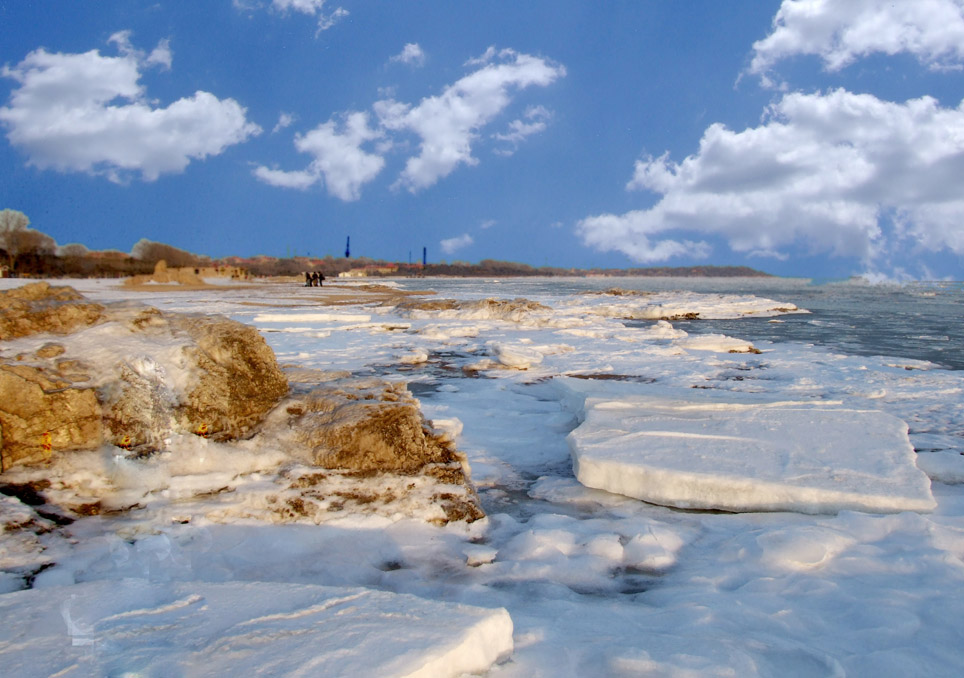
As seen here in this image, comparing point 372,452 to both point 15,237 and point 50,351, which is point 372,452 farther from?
Result: point 15,237

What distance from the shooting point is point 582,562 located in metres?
2.70

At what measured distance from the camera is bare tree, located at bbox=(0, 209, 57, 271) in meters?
46.2

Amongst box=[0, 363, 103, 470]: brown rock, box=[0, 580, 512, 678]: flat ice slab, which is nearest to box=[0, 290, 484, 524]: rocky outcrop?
box=[0, 363, 103, 470]: brown rock

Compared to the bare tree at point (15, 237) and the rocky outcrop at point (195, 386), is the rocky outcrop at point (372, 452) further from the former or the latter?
the bare tree at point (15, 237)

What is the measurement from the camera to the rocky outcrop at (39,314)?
3656mm

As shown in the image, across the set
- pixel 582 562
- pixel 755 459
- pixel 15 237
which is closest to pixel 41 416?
pixel 582 562

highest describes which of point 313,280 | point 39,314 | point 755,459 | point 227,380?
point 313,280

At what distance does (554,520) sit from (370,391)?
168cm

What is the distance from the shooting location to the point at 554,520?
3.16 m

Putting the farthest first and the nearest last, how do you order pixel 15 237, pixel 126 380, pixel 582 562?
pixel 15 237, pixel 126 380, pixel 582 562

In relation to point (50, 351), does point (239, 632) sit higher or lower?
lower

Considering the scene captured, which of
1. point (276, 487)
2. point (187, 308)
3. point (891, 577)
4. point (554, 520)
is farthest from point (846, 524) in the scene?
point (187, 308)

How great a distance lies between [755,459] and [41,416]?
407 cm

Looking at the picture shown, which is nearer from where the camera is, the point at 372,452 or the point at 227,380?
the point at 372,452
